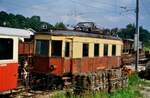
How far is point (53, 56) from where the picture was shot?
2183 centimetres

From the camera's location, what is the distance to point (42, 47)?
73.0 ft

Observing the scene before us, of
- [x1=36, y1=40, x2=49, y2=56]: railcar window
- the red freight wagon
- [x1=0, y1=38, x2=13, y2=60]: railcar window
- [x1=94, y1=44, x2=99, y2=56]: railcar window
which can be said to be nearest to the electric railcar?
[x1=36, y1=40, x2=49, y2=56]: railcar window

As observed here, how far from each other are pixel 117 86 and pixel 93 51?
4.84 meters

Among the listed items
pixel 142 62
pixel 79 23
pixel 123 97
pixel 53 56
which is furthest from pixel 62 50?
pixel 142 62

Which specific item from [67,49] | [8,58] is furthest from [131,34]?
[8,58]

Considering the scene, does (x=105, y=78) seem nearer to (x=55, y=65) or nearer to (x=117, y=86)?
(x=117, y=86)

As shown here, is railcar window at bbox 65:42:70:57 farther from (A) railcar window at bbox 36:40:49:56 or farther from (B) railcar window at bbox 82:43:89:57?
(B) railcar window at bbox 82:43:89:57

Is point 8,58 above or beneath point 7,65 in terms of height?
above

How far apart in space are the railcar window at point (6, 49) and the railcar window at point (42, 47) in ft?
20.1

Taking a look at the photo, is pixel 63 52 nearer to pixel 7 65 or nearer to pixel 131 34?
pixel 7 65

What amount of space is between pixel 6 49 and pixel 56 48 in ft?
21.3

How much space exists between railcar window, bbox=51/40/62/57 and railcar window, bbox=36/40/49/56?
1.17 ft

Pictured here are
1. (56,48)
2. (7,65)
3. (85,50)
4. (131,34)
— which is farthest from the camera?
(131,34)

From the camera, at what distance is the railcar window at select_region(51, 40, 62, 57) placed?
2183cm
